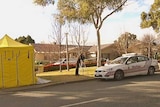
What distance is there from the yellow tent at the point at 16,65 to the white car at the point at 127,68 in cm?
406

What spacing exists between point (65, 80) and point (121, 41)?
39160 mm

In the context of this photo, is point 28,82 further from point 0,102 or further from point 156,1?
point 156,1

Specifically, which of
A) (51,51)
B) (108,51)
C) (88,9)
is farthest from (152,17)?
(108,51)

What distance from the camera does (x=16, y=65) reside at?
1595 centimetres

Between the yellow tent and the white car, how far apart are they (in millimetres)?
4061

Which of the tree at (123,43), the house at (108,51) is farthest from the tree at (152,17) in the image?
the house at (108,51)

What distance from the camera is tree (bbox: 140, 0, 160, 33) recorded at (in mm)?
26839

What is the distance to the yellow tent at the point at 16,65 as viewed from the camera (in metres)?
15.7

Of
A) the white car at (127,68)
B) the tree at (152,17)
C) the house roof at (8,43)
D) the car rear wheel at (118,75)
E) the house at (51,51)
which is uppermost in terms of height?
the tree at (152,17)

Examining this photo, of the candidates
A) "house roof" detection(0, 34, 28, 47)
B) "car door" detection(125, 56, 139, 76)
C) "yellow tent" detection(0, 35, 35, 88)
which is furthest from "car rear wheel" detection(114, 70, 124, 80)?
"house roof" detection(0, 34, 28, 47)

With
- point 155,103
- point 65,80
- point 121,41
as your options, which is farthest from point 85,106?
point 121,41

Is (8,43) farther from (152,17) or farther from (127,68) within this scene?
(152,17)

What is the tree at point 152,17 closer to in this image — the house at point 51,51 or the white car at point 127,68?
the white car at point 127,68

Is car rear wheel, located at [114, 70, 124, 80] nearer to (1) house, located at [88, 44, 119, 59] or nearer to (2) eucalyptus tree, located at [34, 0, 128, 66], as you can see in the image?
(2) eucalyptus tree, located at [34, 0, 128, 66]
